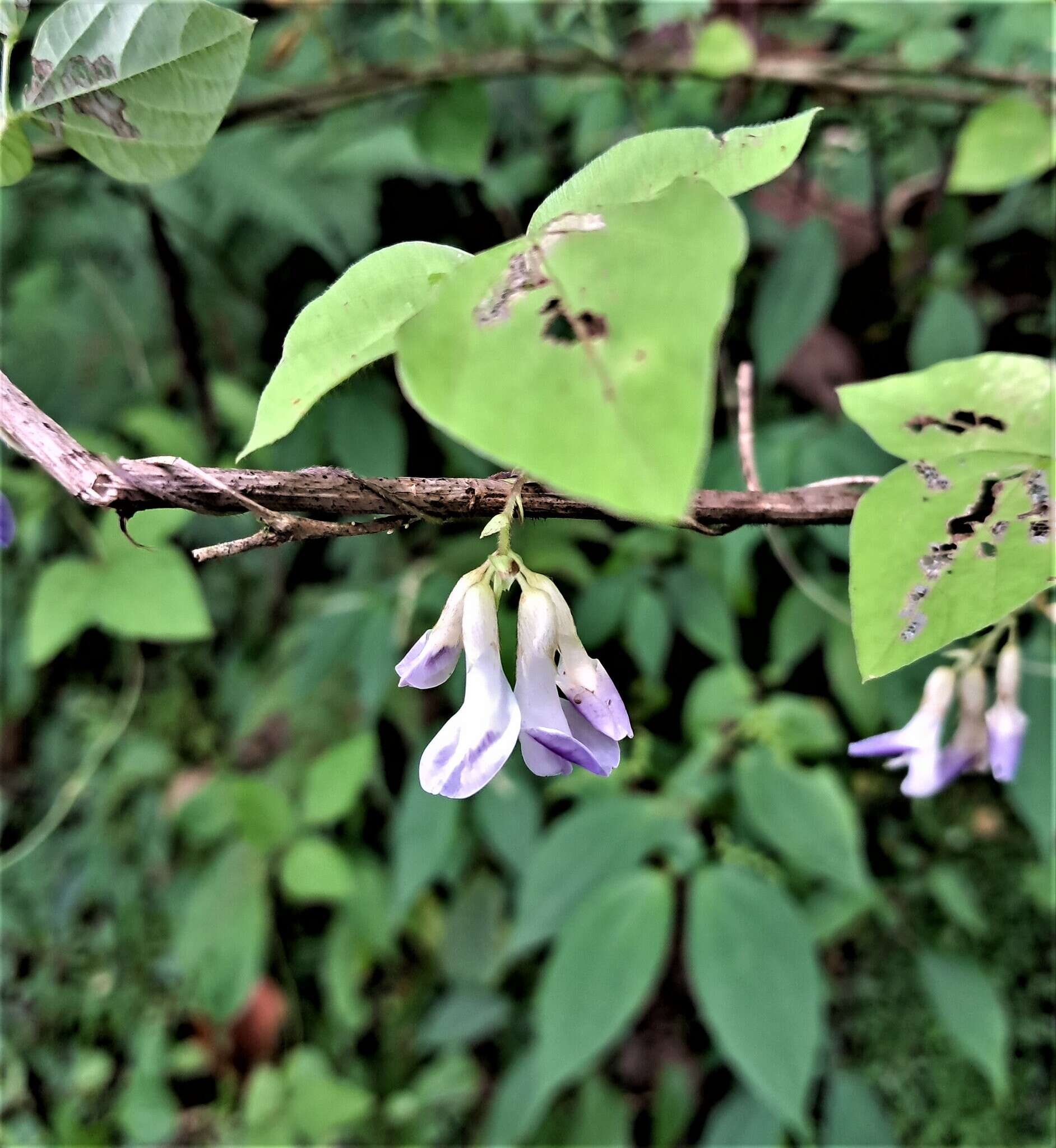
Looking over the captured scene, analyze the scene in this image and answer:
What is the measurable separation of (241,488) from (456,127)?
0.71 meters

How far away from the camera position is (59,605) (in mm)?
909

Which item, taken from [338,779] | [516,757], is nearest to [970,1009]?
[516,757]

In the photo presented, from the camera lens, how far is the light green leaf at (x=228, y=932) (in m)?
1.13

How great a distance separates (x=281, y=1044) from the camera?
1.38m

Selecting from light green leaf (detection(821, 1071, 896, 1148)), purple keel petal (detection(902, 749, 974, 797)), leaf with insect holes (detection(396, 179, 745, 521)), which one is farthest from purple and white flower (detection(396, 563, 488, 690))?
light green leaf (detection(821, 1071, 896, 1148))

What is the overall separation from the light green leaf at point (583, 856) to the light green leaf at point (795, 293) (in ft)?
1.82

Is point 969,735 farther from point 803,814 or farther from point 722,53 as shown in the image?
point 722,53

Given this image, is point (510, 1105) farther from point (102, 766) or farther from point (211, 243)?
point (211, 243)

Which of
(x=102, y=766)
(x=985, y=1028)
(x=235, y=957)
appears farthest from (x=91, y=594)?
(x=985, y=1028)

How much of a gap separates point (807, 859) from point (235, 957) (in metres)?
0.77

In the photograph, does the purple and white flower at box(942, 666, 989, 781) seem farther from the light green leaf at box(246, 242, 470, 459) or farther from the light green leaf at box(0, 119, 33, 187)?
the light green leaf at box(0, 119, 33, 187)

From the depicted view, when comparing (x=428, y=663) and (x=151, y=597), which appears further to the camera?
(x=151, y=597)

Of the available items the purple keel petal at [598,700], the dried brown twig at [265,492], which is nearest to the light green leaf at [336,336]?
the dried brown twig at [265,492]

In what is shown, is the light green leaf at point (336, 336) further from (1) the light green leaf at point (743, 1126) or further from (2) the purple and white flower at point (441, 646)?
(1) the light green leaf at point (743, 1126)
